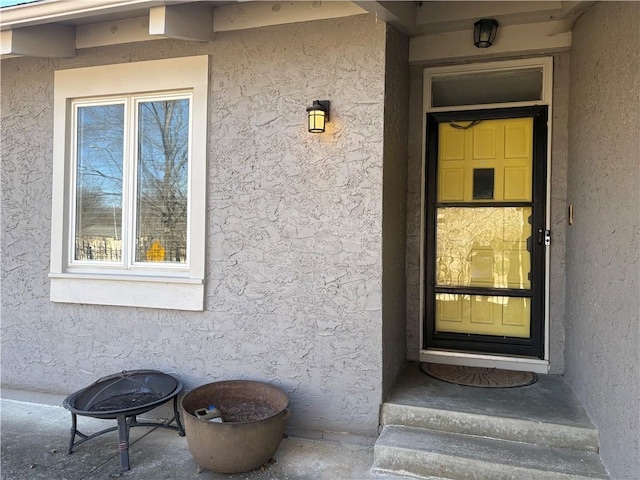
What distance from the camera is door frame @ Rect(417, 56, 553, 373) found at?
404 centimetres

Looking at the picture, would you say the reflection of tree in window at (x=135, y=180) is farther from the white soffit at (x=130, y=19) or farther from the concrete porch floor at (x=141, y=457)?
the concrete porch floor at (x=141, y=457)

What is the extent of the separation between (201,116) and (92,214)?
1.49 m

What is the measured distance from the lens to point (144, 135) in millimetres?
4105

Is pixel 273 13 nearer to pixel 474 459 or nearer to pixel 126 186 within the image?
pixel 126 186

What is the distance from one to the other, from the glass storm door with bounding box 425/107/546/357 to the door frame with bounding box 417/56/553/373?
7cm

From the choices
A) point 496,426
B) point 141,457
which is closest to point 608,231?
point 496,426

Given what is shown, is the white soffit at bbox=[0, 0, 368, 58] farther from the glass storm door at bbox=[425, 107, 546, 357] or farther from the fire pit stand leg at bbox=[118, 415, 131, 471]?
the fire pit stand leg at bbox=[118, 415, 131, 471]

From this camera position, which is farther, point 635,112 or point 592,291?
point 592,291

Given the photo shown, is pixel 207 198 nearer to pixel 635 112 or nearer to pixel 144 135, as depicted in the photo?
pixel 144 135

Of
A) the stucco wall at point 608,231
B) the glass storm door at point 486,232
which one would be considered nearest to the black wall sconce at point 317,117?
the glass storm door at point 486,232

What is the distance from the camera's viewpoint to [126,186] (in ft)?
13.6

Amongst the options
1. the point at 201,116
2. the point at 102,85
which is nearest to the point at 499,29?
the point at 201,116

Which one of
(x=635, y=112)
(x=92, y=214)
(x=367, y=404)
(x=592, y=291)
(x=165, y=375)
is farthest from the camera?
(x=92, y=214)

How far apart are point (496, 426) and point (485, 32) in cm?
320
